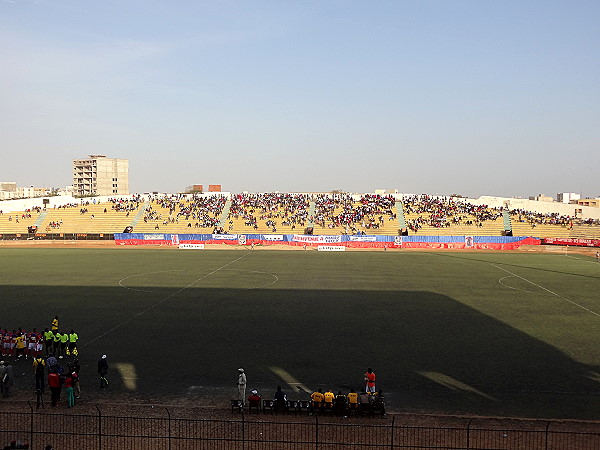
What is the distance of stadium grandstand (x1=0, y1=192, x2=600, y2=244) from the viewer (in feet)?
266

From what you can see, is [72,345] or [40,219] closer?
[72,345]

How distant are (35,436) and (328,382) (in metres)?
9.26

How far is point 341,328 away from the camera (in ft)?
81.1

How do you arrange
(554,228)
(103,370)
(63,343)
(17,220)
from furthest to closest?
(17,220) < (554,228) < (63,343) < (103,370)

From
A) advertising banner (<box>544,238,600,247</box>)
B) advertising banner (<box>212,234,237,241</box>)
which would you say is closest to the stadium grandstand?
advertising banner (<box>544,238,600,247</box>)

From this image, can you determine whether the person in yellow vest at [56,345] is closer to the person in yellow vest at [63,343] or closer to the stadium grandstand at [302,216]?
the person in yellow vest at [63,343]

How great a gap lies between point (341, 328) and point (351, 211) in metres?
67.7

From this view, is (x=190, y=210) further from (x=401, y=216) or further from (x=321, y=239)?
(x=401, y=216)

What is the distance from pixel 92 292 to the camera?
3469 cm

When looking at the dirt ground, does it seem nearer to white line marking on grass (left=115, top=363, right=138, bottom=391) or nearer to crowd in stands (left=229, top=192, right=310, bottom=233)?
white line marking on grass (left=115, top=363, right=138, bottom=391)

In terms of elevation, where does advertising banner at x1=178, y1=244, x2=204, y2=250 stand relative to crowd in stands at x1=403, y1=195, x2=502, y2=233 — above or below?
below

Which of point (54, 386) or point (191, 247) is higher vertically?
point (191, 247)

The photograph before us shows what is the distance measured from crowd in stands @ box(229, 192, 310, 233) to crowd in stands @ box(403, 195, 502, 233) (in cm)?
1999

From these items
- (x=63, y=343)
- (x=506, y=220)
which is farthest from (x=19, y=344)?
(x=506, y=220)
